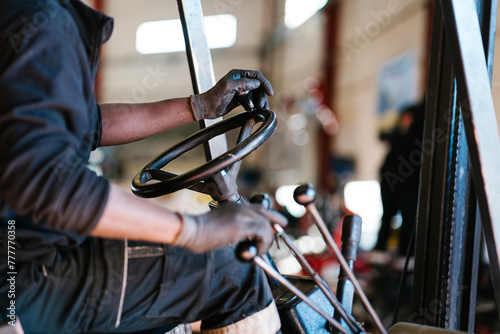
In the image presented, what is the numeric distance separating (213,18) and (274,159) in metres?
3.85

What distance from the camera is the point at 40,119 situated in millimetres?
812

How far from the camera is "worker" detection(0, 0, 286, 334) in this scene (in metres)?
0.81

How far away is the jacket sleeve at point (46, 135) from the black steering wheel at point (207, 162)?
322 mm

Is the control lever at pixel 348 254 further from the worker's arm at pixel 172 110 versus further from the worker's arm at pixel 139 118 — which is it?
the worker's arm at pixel 139 118

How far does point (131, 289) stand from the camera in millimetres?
1002

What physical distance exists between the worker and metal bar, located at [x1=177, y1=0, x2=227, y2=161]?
634mm

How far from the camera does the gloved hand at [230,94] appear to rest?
147 cm

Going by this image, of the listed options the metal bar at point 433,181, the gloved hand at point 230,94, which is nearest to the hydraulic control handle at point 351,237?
the gloved hand at point 230,94

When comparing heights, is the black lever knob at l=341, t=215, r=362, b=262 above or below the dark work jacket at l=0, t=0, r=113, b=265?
below

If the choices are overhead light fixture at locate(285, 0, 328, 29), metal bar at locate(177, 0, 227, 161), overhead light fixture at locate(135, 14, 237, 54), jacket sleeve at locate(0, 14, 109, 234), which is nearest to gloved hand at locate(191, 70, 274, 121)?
metal bar at locate(177, 0, 227, 161)

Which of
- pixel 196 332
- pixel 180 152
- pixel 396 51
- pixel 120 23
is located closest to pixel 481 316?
pixel 196 332

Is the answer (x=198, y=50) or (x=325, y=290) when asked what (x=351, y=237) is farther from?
(x=198, y=50)

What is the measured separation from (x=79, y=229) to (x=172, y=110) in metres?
0.83

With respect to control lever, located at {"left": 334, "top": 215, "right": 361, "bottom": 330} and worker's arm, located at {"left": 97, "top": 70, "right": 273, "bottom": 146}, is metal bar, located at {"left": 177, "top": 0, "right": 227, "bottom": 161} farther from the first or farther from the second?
control lever, located at {"left": 334, "top": 215, "right": 361, "bottom": 330}
